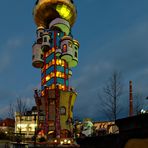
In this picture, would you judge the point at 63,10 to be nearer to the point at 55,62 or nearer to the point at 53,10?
the point at 53,10

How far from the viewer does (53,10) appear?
95.6 m

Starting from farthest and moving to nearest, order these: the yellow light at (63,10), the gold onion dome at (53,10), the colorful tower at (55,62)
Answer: the yellow light at (63,10) → the gold onion dome at (53,10) → the colorful tower at (55,62)

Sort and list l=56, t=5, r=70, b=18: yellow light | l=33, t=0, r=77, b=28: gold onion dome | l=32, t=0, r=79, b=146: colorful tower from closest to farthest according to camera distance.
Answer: l=32, t=0, r=79, b=146: colorful tower, l=33, t=0, r=77, b=28: gold onion dome, l=56, t=5, r=70, b=18: yellow light

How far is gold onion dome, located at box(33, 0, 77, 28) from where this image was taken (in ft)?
310

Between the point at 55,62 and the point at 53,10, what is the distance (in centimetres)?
1658

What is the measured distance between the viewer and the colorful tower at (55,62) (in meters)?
85.2

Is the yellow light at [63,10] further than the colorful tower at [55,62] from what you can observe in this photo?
Yes

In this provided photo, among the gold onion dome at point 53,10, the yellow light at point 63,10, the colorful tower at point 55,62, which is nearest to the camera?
the colorful tower at point 55,62

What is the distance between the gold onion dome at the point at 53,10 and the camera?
3716 inches

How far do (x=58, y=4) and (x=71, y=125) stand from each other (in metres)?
34.6

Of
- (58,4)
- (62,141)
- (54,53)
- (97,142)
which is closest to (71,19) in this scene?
(58,4)

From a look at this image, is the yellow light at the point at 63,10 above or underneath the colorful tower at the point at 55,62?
above

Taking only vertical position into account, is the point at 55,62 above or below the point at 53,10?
below

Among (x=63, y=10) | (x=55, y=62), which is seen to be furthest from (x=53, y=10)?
(x=55, y=62)
